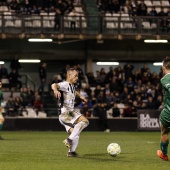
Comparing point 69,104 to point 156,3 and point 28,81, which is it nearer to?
point 28,81

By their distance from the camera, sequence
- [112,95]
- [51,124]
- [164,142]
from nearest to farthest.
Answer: [164,142] → [51,124] → [112,95]

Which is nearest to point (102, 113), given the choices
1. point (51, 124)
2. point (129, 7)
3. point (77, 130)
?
point (51, 124)

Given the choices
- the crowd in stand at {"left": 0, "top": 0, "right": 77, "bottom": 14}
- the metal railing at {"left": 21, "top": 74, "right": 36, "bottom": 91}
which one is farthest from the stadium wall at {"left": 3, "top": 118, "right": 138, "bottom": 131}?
the metal railing at {"left": 21, "top": 74, "right": 36, "bottom": 91}

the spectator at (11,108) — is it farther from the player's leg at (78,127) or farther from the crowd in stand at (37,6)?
the player's leg at (78,127)

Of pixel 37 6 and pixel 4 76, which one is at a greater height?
pixel 37 6

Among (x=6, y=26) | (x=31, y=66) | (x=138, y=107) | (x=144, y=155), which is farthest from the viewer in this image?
(x=31, y=66)

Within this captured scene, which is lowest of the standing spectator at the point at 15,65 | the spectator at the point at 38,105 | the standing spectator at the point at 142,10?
the spectator at the point at 38,105

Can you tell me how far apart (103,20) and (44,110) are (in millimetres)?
6343

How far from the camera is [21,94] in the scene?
35.2 m

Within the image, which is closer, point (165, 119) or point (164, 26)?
point (165, 119)

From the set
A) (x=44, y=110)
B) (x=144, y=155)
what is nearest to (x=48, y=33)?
(x=44, y=110)

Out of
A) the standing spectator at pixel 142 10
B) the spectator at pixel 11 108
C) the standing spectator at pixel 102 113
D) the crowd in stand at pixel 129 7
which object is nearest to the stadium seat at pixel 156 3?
the crowd in stand at pixel 129 7

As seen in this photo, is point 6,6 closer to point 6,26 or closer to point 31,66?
point 6,26

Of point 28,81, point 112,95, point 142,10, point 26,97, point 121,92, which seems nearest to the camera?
point 112,95
